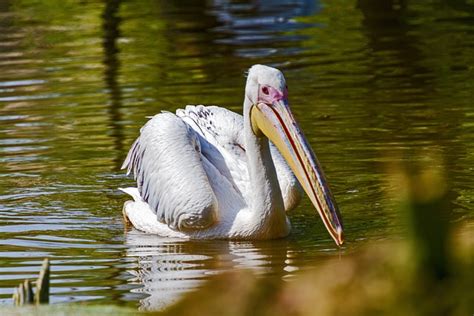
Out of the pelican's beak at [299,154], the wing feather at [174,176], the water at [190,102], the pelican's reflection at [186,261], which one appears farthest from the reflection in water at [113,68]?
the pelican's beak at [299,154]

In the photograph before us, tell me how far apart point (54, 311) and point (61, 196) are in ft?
15.4

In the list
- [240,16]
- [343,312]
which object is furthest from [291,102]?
[343,312]

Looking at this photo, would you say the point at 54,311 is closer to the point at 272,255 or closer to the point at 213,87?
the point at 272,255

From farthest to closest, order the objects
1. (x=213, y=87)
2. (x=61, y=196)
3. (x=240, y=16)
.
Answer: (x=240, y=16) < (x=213, y=87) < (x=61, y=196)

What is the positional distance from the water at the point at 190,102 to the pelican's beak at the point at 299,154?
234mm

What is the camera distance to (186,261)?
17.5 ft

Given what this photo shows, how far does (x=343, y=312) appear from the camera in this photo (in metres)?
1.21

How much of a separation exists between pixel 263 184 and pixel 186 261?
0.57 m

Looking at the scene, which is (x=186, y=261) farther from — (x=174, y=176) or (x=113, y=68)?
(x=113, y=68)

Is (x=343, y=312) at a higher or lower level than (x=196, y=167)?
higher

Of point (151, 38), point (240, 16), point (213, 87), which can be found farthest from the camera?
point (240, 16)

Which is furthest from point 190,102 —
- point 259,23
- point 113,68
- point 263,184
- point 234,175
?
point 259,23

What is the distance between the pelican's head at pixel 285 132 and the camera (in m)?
5.14

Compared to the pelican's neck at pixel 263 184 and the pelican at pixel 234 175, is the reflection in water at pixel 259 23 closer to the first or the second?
the pelican at pixel 234 175
